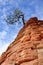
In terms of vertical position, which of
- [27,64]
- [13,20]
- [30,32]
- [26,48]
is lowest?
[27,64]

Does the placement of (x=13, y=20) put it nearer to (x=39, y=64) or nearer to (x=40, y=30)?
(x=40, y=30)

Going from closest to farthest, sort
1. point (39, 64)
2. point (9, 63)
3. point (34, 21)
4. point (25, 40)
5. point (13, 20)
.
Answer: point (39, 64) < point (9, 63) < point (25, 40) < point (34, 21) < point (13, 20)

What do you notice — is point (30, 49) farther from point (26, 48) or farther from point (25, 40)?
point (25, 40)

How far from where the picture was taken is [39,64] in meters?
22.3

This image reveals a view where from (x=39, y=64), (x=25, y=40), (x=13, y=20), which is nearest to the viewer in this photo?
(x=39, y=64)

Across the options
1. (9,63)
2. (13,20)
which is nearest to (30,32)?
(9,63)

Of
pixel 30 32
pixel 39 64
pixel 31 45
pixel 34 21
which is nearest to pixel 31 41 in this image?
pixel 31 45

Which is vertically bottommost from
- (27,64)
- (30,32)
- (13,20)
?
(27,64)

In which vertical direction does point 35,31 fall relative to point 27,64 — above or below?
above

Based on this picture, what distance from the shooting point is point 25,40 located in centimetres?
2895

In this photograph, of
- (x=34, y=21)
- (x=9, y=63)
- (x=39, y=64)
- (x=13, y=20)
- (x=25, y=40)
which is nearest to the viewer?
(x=39, y=64)

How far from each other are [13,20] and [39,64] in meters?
29.2

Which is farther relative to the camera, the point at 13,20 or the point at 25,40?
the point at 13,20

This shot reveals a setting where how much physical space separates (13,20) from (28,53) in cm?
2654
